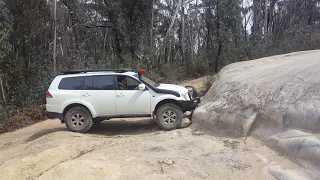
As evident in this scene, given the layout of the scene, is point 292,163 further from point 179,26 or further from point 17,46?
point 179,26

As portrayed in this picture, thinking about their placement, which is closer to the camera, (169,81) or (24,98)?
(24,98)

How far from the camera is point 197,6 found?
45.8 meters

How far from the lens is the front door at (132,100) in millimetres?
10711

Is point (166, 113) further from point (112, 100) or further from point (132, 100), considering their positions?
point (112, 100)

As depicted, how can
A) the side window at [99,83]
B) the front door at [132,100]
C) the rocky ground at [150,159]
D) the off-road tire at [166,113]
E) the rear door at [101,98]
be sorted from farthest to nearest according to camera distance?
the side window at [99,83] → the rear door at [101,98] → the front door at [132,100] → the off-road tire at [166,113] → the rocky ground at [150,159]

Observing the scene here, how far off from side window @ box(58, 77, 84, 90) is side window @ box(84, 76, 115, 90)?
0.18 meters

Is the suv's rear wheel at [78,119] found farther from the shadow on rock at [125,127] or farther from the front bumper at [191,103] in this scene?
the front bumper at [191,103]

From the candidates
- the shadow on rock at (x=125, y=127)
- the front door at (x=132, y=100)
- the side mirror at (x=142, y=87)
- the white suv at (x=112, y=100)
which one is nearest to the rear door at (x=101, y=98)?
the white suv at (x=112, y=100)

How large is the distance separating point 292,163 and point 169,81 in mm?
18013

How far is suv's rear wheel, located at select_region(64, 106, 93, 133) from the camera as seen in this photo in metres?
10.9

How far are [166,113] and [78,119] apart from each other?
8.50ft

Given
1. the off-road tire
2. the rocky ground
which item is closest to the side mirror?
the off-road tire

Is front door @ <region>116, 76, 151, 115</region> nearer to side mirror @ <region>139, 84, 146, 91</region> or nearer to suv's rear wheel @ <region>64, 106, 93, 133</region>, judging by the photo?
side mirror @ <region>139, 84, 146, 91</region>

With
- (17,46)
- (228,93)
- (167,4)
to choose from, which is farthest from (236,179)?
(167,4)
